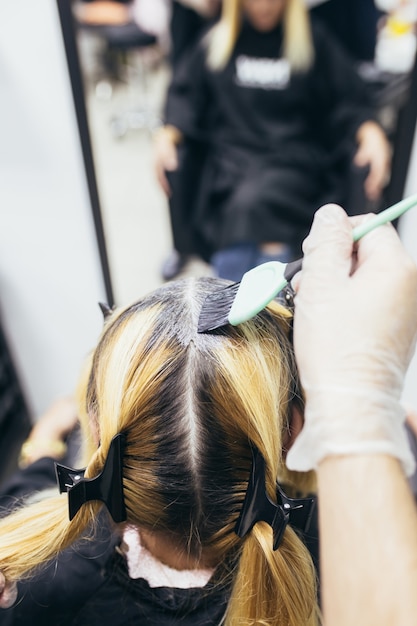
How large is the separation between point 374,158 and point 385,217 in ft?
3.26

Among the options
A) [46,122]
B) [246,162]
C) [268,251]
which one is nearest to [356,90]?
[246,162]

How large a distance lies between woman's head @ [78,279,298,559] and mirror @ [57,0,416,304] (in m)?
0.68

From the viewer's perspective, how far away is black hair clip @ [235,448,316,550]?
1.78ft

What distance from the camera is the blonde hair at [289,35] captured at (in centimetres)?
154

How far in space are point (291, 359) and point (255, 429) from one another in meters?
0.10

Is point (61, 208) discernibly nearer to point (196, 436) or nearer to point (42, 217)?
point (42, 217)

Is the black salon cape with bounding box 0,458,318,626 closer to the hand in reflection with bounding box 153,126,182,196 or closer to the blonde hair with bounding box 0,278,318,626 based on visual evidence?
the blonde hair with bounding box 0,278,318,626

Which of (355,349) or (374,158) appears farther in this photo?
(374,158)

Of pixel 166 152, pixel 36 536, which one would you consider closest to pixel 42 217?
pixel 166 152

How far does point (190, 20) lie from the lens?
184 centimetres

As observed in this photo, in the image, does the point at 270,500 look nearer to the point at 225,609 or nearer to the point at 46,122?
the point at 225,609

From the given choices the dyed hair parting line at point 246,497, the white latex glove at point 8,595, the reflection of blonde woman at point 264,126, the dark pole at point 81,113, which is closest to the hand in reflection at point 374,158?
the reflection of blonde woman at point 264,126

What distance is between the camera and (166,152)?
1609mm

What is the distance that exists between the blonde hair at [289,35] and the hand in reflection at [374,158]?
30 centimetres
